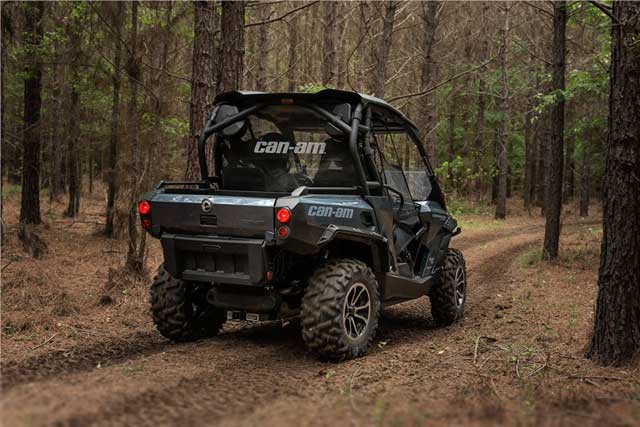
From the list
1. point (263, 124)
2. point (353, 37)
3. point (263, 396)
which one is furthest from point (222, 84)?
point (353, 37)

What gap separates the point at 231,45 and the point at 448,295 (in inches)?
202

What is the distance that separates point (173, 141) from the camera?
18.0m

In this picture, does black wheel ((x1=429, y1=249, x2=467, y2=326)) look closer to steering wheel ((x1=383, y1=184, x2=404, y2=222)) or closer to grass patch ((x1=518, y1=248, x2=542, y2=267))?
steering wheel ((x1=383, y1=184, x2=404, y2=222))

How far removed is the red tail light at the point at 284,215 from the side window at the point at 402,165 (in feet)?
6.08

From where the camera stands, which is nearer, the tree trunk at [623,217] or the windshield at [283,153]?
the tree trunk at [623,217]

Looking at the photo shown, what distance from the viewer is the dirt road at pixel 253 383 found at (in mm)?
3488

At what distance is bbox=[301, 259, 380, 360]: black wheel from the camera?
5465mm

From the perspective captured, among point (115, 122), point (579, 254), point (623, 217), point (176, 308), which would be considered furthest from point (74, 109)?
point (623, 217)

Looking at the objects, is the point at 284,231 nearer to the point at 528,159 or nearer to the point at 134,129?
the point at 134,129

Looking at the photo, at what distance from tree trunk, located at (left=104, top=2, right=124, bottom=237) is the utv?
7257 mm

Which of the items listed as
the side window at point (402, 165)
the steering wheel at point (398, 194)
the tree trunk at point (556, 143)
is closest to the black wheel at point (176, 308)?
the steering wheel at point (398, 194)

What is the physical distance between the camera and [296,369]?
210 inches

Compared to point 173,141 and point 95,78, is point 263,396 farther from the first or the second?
point 173,141

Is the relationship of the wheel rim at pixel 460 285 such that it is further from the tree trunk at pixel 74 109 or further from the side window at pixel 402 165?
the tree trunk at pixel 74 109
